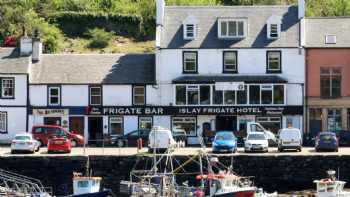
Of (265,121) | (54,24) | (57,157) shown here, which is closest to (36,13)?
(54,24)

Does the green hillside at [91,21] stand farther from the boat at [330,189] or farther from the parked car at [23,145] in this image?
the boat at [330,189]

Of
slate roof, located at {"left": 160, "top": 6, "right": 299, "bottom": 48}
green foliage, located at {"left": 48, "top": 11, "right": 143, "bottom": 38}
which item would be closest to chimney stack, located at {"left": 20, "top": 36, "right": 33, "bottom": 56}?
slate roof, located at {"left": 160, "top": 6, "right": 299, "bottom": 48}

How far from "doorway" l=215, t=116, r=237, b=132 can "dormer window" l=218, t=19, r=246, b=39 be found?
5957 millimetres

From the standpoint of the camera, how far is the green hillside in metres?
111

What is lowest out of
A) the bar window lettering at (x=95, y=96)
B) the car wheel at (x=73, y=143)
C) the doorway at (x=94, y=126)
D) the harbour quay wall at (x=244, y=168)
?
the harbour quay wall at (x=244, y=168)

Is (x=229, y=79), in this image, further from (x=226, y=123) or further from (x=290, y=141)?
(x=290, y=141)

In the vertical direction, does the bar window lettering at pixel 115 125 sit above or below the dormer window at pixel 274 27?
below

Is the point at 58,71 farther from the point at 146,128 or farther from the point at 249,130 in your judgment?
the point at 249,130

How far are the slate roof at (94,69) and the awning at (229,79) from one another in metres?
2.44

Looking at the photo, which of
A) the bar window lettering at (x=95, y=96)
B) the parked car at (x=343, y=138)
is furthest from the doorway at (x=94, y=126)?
Answer: the parked car at (x=343, y=138)

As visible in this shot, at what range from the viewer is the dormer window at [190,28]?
84.1 meters

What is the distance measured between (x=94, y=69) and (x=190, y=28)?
7544 mm

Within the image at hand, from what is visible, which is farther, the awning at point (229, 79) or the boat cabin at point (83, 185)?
the awning at point (229, 79)

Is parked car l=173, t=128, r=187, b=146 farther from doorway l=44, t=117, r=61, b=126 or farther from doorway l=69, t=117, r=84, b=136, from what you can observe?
doorway l=44, t=117, r=61, b=126
